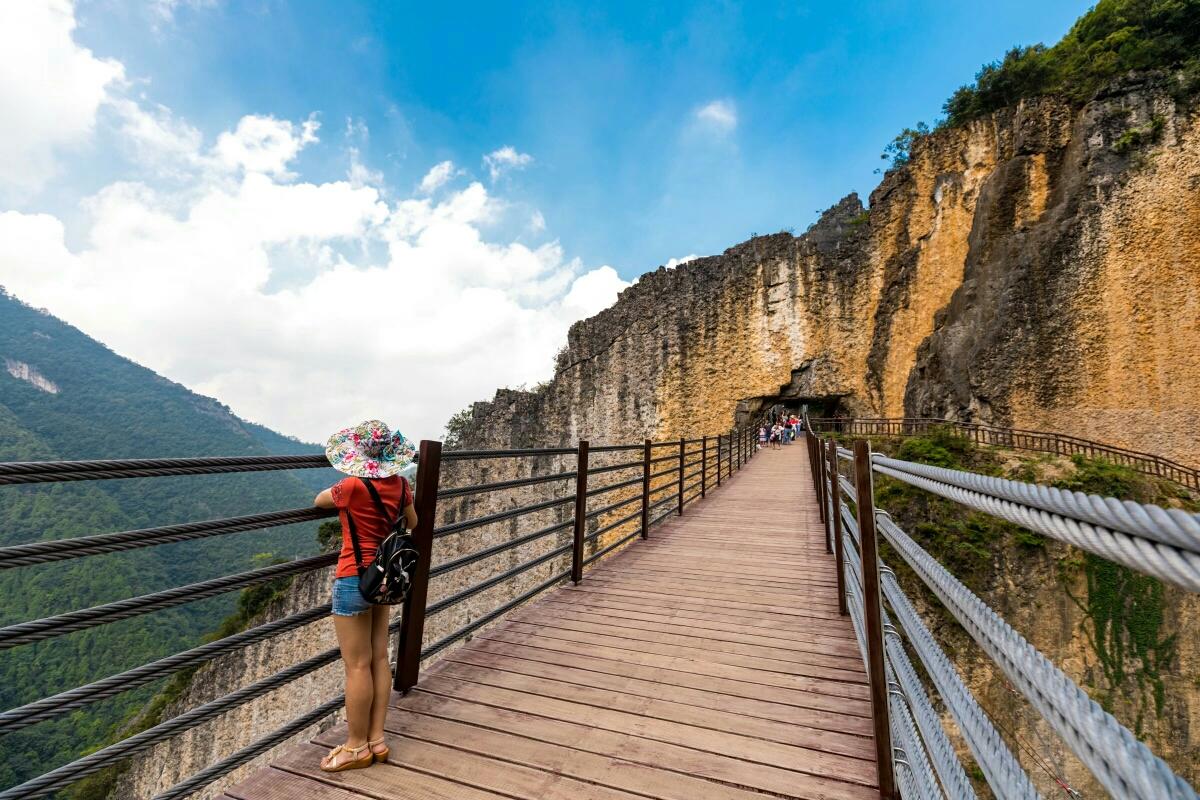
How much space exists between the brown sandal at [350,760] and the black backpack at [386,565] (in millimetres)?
559

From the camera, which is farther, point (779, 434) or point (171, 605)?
point (779, 434)

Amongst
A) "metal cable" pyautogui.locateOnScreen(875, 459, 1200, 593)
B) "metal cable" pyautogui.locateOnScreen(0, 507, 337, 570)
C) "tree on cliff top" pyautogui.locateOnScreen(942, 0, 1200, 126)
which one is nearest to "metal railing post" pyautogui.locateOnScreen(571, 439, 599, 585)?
"metal cable" pyautogui.locateOnScreen(0, 507, 337, 570)

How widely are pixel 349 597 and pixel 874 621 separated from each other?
77.5 inches

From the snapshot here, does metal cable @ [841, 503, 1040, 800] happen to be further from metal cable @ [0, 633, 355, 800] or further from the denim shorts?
metal cable @ [0, 633, 355, 800]

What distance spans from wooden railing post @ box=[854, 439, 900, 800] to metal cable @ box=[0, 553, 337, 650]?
2.22 metres

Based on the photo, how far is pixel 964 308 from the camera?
15055 mm

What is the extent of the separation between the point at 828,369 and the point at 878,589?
19.5 metres

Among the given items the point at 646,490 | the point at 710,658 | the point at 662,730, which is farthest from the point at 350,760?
the point at 646,490

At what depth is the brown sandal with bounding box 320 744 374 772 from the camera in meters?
2.06

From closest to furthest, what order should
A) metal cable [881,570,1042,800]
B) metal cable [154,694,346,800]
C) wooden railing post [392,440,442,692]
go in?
metal cable [881,570,1042,800]
metal cable [154,694,346,800]
wooden railing post [392,440,442,692]

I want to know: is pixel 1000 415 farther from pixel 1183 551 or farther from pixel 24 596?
pixel 24 596

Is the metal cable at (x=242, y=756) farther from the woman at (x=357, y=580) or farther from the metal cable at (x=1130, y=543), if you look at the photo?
the metal cable at (x=1130, y=543)

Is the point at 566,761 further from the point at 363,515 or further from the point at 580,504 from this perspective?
the point at 580,504

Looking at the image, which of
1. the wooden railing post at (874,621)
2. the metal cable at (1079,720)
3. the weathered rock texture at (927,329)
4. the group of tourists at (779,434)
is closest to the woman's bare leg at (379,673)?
the wooden railing post at (874,621)
